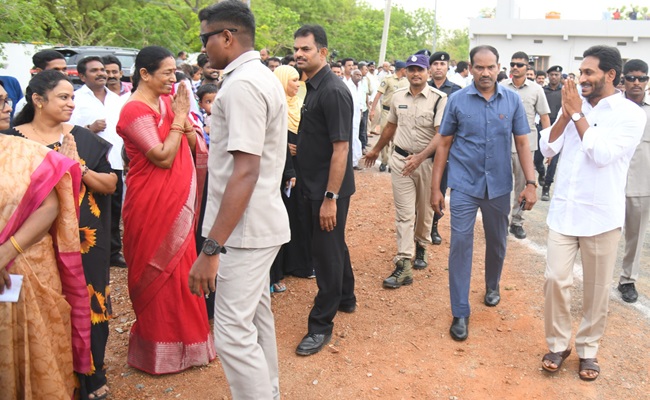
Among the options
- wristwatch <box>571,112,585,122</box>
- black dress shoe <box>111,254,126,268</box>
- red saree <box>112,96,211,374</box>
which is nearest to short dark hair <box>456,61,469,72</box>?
black dress shoe <box>111,254,126,268</box>

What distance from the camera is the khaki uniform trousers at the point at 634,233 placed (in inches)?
201

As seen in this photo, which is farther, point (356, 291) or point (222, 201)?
point (356, 291)

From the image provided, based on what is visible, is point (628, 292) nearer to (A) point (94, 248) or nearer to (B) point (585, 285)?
(B) point (585, 285)

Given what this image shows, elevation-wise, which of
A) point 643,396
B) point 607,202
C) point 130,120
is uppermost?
point 130,120

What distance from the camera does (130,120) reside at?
141 inches

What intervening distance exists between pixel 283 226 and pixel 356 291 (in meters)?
2.47

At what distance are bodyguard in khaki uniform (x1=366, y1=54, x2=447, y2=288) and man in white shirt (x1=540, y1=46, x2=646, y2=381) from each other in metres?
1.67

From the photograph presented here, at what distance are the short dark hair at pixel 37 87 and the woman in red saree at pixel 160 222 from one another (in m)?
0.46

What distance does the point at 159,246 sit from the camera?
3646 mm

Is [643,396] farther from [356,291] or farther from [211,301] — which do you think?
[211,301]

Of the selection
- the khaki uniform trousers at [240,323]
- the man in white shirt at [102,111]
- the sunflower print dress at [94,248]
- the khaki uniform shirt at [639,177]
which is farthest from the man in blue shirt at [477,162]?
the man in white shirt at [102,111]

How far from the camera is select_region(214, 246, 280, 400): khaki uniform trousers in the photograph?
2.67m

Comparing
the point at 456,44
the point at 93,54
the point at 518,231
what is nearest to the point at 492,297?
the point at 518,231

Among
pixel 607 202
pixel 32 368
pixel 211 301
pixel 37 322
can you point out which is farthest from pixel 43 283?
pixel 607 202
